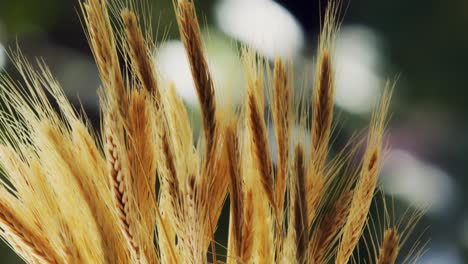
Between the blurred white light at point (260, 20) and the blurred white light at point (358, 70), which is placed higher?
the blurred white light at point (260, 20)

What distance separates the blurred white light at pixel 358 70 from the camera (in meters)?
0.83

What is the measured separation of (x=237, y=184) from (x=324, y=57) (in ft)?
0.31

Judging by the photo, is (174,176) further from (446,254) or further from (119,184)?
(446,254)

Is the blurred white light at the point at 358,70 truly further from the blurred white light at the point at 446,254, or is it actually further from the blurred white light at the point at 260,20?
the blurred white light at the point at 446,254

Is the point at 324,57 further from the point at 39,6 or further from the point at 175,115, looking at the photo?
the point at 39,6

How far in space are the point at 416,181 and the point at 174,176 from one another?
0.59 meters

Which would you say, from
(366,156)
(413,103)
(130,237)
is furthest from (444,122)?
(130,237)

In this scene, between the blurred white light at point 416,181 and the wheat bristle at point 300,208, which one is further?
the blurred white light at point 416,181

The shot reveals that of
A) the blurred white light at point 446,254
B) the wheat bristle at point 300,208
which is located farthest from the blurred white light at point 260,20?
the wheat bristle at point 300,208

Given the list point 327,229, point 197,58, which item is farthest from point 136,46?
point 327,229

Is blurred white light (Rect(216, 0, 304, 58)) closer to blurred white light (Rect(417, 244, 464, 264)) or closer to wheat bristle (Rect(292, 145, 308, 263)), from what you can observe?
blurred white light (Rect(417, 244, 464, 264))

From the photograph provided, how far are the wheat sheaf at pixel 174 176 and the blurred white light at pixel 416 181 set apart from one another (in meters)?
0.48

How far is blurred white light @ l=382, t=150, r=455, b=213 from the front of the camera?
821 mm

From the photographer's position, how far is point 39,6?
2.43 ft
